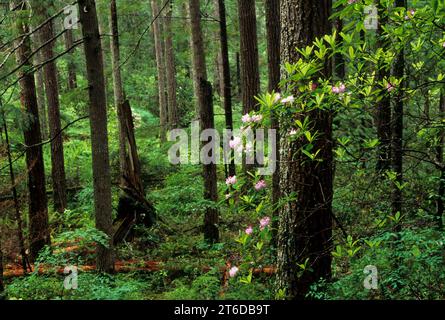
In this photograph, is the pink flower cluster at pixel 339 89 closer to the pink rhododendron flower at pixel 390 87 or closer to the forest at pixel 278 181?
the forest at pixel 278 181

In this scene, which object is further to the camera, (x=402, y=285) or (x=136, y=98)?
(x=136, y=98)

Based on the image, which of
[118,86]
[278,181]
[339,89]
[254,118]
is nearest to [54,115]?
[118,86]

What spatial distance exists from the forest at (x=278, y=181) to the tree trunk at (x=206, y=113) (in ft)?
0.15

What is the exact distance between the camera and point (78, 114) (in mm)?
23094

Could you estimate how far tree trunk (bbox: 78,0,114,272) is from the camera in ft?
19.7

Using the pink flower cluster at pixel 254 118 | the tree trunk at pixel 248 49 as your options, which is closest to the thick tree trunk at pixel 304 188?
the pink flower cluster at pixel 254 118

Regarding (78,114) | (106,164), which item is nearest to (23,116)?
(106,164)

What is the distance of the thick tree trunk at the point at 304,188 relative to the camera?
412cm

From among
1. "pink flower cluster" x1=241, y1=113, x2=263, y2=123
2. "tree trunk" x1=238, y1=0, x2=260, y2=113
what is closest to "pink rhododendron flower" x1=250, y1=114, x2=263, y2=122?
"pink flower cluster" x1=241, y1=113, x2=263, y2=123

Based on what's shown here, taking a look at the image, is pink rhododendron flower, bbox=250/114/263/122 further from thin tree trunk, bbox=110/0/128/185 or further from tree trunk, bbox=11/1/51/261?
tree trunk, bbox=11/1/51/261

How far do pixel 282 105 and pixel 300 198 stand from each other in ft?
3.80

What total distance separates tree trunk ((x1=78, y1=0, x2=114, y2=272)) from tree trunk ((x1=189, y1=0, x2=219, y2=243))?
2.93 meters

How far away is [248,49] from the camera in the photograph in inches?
433
